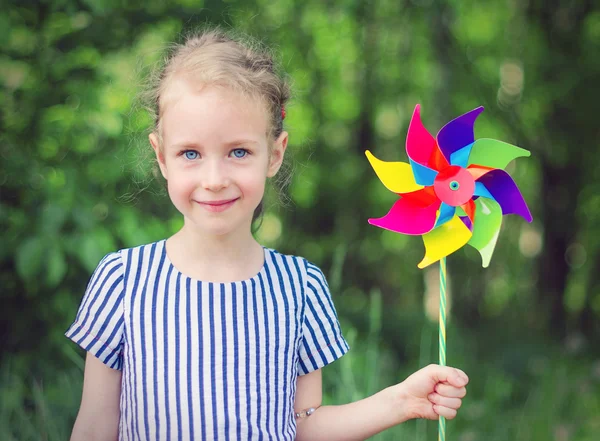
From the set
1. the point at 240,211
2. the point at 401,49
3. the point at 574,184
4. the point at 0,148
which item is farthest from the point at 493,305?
the point at 240,211

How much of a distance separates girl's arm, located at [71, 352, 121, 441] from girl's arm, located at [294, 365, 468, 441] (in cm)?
37

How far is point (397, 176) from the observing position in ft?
5.04

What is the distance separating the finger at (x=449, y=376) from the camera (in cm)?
145

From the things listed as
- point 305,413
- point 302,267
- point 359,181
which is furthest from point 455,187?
point 359,181

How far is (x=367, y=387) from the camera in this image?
2.36 meters

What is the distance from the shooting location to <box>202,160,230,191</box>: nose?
1.34m

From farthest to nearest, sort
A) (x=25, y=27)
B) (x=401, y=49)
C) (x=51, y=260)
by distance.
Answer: (x=401, y=49) < (x=25, y=27) < (x=51, y=260)

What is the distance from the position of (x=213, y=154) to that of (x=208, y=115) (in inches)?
2.8

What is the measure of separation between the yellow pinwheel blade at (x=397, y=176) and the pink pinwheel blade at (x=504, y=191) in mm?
148

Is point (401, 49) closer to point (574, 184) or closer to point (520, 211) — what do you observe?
point (574, 184)

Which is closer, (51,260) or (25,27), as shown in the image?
(51,260)

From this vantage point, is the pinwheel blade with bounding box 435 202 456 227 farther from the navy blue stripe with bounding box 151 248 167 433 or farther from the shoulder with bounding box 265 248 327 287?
the navy blue stripe with bounding box 151 248 167 433

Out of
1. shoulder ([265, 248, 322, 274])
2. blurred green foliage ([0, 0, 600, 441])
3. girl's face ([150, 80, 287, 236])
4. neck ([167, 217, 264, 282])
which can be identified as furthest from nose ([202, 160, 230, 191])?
blurred green foliage ([0, 0, 600, 441])

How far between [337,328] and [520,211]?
1.48ft
